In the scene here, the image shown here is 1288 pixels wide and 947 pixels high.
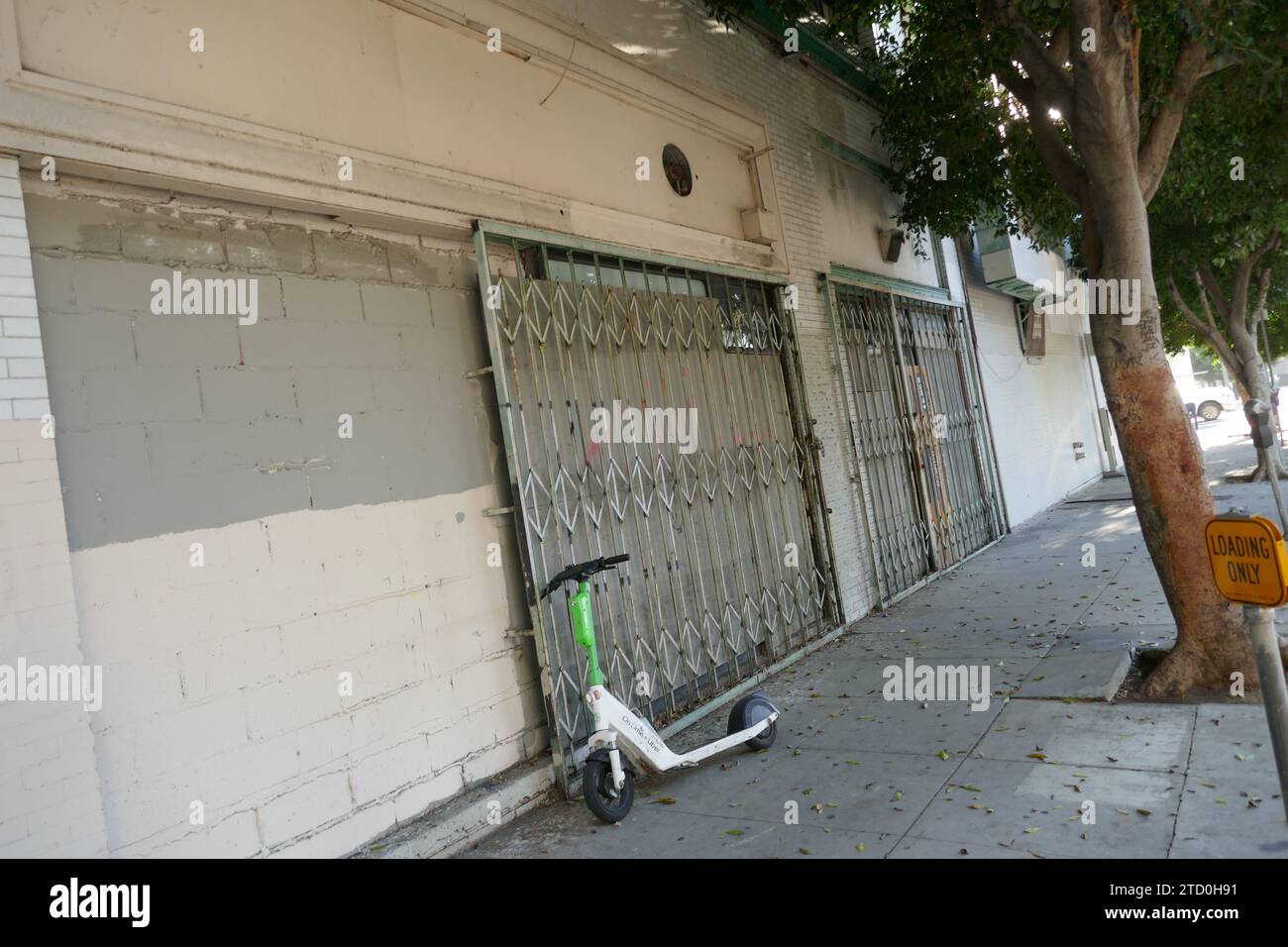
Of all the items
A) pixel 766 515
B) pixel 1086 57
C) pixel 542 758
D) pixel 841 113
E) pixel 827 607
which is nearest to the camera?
pixel 542 758

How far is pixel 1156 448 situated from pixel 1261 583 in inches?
119

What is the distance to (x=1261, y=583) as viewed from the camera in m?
2.66

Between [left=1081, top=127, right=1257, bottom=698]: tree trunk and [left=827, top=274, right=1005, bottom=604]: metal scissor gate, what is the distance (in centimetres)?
351

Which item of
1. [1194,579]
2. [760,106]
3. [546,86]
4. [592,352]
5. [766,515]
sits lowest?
[1194,579]

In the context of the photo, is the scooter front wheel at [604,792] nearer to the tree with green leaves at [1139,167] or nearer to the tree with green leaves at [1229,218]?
the tree with green leaves at [1139,167]

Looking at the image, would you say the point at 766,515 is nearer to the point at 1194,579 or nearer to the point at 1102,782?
the point at 1194,579

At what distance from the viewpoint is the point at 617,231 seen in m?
6.16

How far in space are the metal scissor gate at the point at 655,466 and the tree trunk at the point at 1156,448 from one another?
2790mm

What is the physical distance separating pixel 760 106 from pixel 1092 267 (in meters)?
3.94

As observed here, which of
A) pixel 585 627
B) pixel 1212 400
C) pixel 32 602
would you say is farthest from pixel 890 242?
pixel 1212 400

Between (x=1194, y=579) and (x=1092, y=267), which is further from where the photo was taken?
(x=1092, y=267)

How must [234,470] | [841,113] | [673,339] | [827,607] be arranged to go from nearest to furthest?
[234,470] → [673,339] → [827,607] → [841,113]

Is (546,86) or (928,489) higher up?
(546,86)

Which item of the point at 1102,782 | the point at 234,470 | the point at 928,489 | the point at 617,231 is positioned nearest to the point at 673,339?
the point at 617,231
